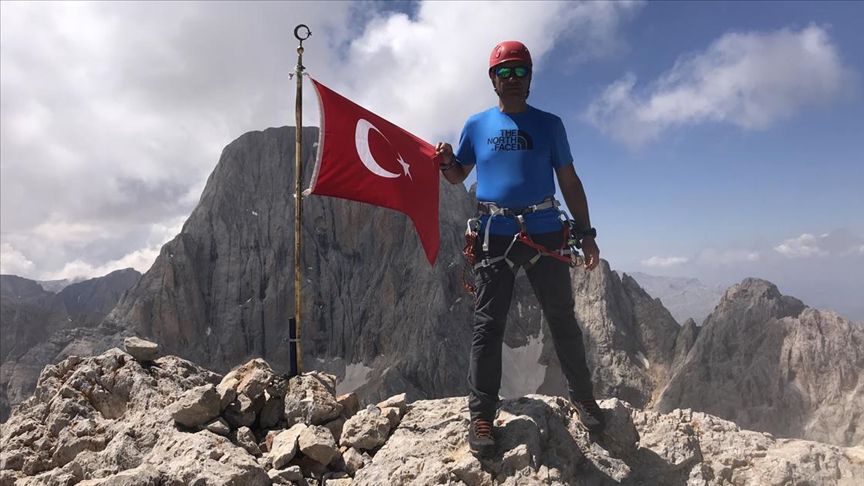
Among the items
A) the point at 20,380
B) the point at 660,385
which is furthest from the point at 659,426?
the point at 20,380

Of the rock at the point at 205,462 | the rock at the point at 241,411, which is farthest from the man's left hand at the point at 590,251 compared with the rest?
the rock at the point at 241,411

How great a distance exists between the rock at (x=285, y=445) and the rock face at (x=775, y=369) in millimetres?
54220

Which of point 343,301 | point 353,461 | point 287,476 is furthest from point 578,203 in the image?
point 343,301

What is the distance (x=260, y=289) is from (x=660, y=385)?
63706mm

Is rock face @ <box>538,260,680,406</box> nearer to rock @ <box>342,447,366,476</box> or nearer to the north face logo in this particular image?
rock @ <box>342,447,366,476</box>

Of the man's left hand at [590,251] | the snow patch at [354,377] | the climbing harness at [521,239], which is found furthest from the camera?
the snow patch at [354,377]

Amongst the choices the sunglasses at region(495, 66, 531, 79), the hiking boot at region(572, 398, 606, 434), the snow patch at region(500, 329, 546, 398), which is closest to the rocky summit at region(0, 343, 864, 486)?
the hiking boot at region(572, 398, 606, 434)

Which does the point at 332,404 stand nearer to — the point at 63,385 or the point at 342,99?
the point at 63,385

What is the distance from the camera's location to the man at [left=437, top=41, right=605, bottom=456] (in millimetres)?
5289

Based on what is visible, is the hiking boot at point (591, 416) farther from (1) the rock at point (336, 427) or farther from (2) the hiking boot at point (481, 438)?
(1) the rock at point (336, 427)

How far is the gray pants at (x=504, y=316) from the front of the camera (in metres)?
5.23

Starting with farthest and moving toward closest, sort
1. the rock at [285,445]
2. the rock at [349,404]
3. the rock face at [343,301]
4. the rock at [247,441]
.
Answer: the rock face at [343,301] < the rock at [349,404] < the rock at [247,441] < the rock at [285,445]

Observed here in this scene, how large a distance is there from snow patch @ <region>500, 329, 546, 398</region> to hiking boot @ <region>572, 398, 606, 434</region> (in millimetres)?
71786

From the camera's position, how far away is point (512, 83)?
17.8ft
